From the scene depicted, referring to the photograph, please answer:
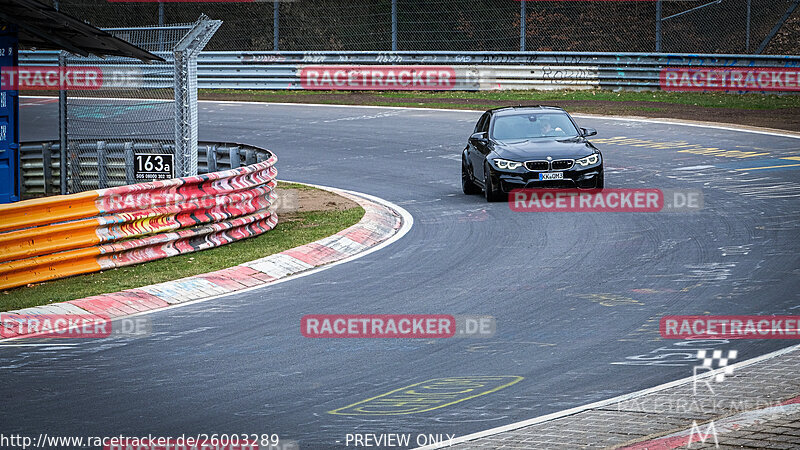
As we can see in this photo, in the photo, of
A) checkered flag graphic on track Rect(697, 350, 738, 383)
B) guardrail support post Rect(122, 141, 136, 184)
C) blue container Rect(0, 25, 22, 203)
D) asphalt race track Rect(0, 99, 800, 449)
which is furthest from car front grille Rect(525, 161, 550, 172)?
checkered flag graphic on track Rect(697, 350, 738, 383)

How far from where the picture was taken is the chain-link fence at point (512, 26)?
34.0 m

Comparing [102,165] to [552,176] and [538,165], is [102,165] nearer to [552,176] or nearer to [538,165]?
[538,165]

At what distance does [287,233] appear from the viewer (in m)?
14.6

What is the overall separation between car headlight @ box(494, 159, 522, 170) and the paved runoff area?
8945mm

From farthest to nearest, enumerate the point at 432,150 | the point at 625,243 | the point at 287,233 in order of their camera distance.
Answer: the point at 432,150
the point at 287,233
the point at 625,243

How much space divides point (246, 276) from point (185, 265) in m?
1.14

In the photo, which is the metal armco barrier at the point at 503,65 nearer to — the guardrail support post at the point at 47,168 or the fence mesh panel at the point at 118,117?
the fence mesh panel at the point at 118,117

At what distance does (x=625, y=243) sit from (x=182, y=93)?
6.25 meters

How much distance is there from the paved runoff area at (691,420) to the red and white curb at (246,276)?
A: 502 cm

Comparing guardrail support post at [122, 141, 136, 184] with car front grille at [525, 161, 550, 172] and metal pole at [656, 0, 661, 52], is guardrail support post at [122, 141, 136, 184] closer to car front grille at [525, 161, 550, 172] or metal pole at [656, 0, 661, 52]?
car front grille at [525, 161, 550, 172]

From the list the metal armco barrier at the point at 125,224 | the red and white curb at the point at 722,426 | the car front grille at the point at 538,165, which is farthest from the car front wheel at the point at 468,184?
Answer: the red and white curb at the point at 722,426

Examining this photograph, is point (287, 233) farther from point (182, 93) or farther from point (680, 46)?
point (680, 46)

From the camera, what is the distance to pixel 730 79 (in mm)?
30344

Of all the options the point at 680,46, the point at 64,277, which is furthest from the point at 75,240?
the point at 680,46
